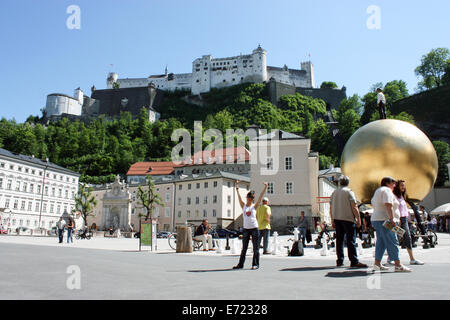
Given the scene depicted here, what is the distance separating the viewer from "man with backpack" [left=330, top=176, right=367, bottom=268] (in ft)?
24.6

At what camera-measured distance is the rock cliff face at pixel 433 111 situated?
266 ft

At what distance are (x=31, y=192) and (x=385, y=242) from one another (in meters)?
71.9

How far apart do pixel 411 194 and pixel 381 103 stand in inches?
154

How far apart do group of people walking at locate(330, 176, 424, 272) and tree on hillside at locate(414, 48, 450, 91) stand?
10338 centimetres

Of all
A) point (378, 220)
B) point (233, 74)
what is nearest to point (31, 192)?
point (378, 220)

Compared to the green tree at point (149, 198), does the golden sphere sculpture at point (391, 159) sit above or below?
below

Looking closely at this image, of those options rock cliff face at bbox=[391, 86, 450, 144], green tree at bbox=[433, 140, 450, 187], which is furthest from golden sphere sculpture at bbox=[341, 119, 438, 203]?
rock cliff face at bbox=[391, 86, 450, 144]

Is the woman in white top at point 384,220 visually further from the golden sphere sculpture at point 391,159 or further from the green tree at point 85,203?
the green tree at point 85,203

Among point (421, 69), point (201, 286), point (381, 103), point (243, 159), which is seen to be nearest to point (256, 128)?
point (243, 159)

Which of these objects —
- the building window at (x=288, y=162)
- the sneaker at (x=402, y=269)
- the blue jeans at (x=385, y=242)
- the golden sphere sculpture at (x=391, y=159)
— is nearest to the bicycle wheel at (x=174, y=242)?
the golden sphere sculpture at (x=391, y=159)

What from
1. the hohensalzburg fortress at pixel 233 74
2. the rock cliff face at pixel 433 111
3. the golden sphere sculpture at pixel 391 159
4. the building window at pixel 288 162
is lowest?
the golden sphere sculpture at pixel 391 159

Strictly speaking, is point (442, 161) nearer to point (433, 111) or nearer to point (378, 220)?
point (433, 111)

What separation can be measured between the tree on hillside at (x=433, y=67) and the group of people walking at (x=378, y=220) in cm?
10338

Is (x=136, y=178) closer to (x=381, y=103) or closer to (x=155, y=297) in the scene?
(x=381, y=103)
